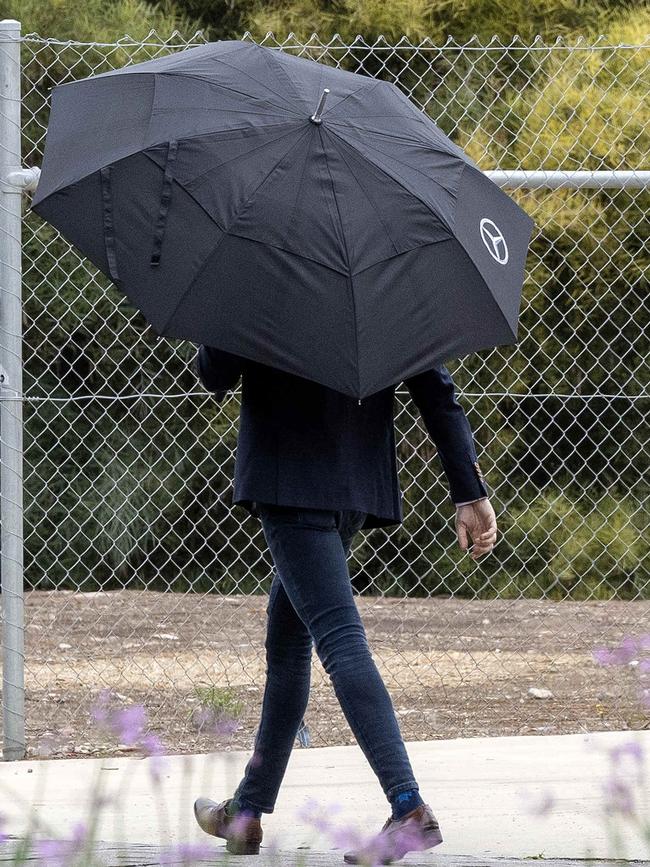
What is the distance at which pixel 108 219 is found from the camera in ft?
7.68

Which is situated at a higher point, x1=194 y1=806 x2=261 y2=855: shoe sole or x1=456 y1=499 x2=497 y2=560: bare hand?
x1=456 y1=499 x2=497 y2=560: bare hand

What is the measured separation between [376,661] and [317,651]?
10.3 ft

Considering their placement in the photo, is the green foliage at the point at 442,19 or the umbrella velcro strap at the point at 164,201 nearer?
the umbrella velcro strap at the point at 164,201

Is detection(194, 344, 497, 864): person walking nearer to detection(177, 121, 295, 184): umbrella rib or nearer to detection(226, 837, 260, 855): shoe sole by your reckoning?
detection(226, 837, 260, 855): shoe sole

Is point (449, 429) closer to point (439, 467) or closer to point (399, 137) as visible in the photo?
point (399, 137)

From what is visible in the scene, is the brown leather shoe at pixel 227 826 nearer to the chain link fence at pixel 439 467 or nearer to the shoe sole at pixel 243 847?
the shoe sole at pixel 243 847

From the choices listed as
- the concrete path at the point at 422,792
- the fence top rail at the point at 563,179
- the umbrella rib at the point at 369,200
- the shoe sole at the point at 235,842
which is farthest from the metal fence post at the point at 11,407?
the umbrella rib at the point at 369,200

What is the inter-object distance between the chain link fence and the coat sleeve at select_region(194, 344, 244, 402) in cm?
256

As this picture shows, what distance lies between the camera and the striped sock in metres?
2.30

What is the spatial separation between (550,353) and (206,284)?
4.77 metres

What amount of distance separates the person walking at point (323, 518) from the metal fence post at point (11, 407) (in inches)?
47.3

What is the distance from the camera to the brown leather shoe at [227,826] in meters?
2.54

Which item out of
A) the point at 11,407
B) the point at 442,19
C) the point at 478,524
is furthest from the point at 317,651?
the point at 442,19

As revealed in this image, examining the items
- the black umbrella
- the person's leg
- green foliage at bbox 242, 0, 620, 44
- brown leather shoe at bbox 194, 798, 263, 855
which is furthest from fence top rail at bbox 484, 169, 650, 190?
green foliage at bbox 242, 0, 620, 44
